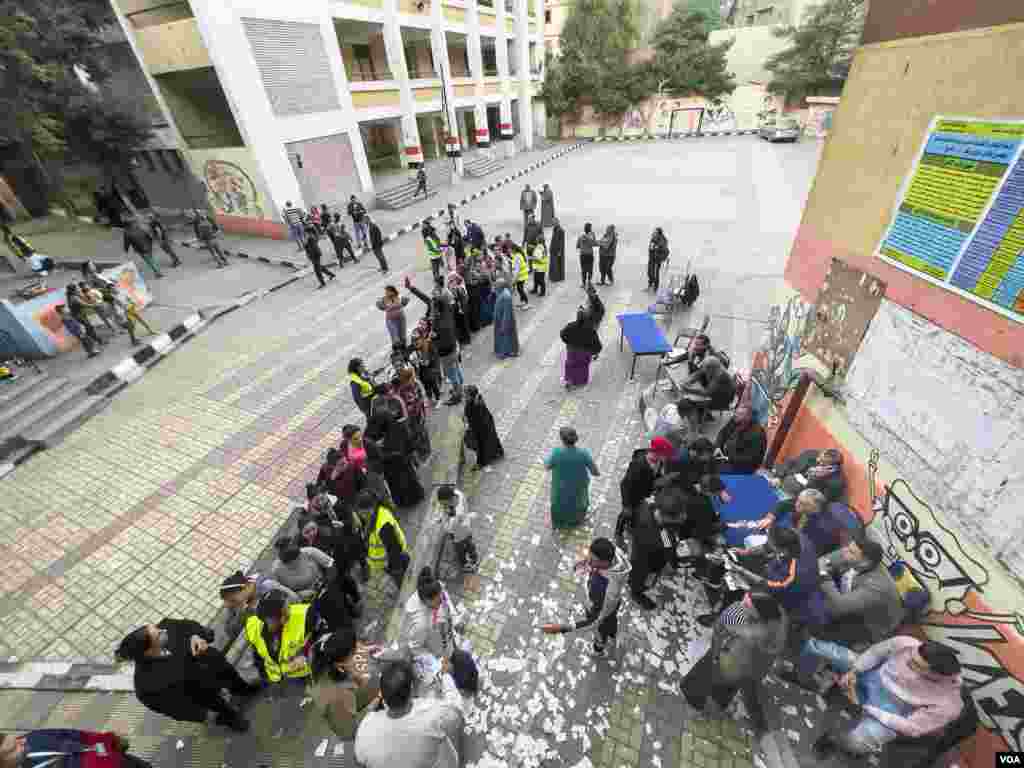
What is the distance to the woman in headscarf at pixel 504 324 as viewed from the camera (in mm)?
7895

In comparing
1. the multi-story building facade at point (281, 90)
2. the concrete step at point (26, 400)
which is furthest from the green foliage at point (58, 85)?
the concrete step at point (26, 400)

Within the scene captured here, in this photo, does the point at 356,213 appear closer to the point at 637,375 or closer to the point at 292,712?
the point at 637,375

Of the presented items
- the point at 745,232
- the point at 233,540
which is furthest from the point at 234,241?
the point at 745,232

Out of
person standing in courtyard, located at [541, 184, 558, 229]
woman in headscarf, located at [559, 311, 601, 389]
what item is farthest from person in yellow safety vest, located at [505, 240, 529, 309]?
person standing in courtyard, located at [541, 184, 558, 229]

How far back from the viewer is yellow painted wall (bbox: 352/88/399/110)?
18703mm

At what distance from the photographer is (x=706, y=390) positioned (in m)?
6.11

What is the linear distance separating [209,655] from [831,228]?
7327mm

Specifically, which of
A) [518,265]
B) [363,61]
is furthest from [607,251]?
[363,61]

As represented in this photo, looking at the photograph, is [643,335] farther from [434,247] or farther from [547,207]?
[547,207]

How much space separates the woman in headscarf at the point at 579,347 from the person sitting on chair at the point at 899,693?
15.9 ft

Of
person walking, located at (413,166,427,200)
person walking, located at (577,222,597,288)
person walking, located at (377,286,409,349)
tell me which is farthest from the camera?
person walking, located at (413,166,427,200)

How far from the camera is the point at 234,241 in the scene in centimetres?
1708

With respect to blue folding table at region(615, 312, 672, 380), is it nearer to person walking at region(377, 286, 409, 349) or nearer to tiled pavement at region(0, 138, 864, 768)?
tiled pavement at region(0, 138, 864, 768)

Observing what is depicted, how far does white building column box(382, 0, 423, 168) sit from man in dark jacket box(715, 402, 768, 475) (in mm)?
21664
